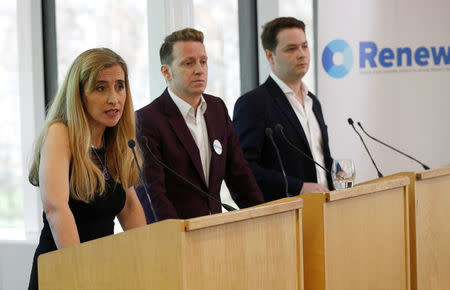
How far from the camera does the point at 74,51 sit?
226 inches

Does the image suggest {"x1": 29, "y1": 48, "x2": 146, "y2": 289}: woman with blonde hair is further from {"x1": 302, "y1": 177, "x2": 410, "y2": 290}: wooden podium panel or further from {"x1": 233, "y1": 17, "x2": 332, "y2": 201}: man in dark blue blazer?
{"x1": 233, "y1": 17, "x2": 332, "y2": 201}: man in dark blue blazer

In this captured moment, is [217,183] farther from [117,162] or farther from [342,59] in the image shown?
[342,59]

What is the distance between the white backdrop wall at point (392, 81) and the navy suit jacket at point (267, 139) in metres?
1.23

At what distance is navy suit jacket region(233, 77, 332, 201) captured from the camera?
3.65 m

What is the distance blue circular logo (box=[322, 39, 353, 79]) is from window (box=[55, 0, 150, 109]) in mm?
1516

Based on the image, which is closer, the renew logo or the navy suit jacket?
the navy suit jacket

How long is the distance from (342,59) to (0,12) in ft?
9.95

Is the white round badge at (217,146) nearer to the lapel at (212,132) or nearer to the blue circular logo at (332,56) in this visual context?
the lapel at (212,132)

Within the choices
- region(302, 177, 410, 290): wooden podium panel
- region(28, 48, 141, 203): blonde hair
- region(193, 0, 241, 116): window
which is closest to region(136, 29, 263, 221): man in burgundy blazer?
region(28, 48, 141, 203): blonde hair

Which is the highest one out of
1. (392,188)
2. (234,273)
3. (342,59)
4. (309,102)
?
(342,59)

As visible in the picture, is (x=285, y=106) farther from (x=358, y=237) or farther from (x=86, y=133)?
(x=86, y=133)

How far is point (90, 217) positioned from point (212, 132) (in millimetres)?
967

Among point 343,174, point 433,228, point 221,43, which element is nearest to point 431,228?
point 433,228

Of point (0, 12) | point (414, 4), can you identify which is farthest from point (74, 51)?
point (414, 4)
